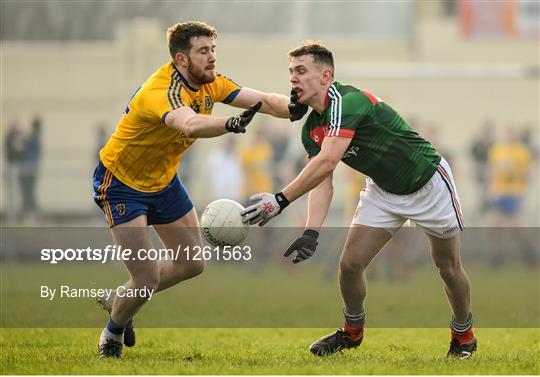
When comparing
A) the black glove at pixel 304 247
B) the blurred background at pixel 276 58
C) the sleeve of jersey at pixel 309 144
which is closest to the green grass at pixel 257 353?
the black glove at pixel 304 247

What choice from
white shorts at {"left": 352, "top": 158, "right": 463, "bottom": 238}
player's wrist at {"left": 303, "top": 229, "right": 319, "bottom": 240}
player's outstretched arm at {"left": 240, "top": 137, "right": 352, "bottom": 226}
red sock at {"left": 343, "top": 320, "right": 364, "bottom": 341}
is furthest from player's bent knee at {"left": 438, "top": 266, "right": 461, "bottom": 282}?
player's outstretched arm at {"left": 240, "top": 137, "right": 352, "bottom": 226}

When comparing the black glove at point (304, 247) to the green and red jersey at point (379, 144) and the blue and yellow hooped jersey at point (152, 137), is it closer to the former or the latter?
the green and red jersey at point (379, 144)

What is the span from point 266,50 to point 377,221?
21.9 m

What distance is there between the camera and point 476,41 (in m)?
30.3

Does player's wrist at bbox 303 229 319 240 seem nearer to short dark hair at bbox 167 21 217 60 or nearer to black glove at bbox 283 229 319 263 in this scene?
black glove at bbox 283 229 319 263

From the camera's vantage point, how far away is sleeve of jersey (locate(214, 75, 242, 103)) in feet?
26.5

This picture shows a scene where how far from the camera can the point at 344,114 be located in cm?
739

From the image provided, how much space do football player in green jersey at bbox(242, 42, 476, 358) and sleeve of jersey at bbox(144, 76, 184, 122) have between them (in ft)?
2.61

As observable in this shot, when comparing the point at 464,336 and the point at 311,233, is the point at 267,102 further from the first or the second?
the point at 464,336

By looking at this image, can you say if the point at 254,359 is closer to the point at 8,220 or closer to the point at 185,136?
the point at 185,136

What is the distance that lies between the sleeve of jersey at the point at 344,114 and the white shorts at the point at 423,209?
0.75m

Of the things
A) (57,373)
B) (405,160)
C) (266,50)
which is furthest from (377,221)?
(266,50)

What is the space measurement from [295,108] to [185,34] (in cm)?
91

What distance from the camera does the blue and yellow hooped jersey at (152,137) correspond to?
299 inches
